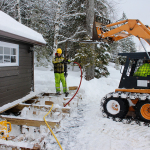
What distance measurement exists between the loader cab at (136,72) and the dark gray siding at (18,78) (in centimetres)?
396

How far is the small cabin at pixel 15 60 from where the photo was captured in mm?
4460

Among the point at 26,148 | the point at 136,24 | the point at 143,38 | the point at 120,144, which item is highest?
the point at 136,24

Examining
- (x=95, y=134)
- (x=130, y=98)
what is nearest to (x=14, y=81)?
(x=95, y=134)

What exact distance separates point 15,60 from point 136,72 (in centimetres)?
460

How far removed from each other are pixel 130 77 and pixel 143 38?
53.7 inches

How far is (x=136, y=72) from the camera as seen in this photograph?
462cm

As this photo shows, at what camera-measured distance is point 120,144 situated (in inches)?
123

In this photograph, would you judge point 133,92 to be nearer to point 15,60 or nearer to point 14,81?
point 14,81

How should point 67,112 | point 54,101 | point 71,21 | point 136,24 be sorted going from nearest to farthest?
point 67,112, point 136,24, point 54,101, point 71,21

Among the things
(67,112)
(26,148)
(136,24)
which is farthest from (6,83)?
(136,24)

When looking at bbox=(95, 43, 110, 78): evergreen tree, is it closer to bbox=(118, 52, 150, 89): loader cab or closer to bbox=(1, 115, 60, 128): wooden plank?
bbox=(118, 52, 150, 89): loader cab

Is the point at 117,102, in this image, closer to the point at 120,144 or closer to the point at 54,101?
the point at 120,144

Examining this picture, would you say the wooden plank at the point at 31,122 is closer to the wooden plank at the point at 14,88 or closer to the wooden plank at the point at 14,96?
the wooden plank at the point at 14,96

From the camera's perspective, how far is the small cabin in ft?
14.6
